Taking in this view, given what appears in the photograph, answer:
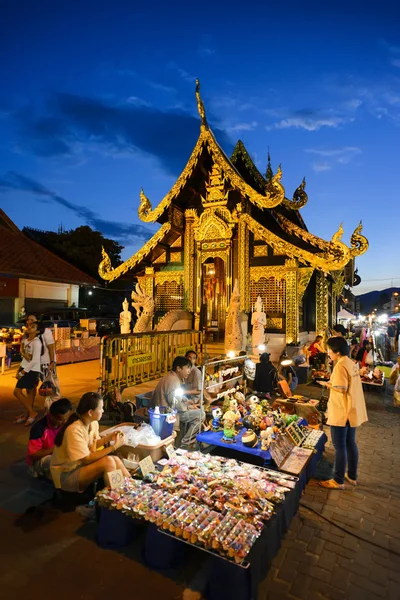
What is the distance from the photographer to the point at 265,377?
6918 mm

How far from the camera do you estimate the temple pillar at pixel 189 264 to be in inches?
535

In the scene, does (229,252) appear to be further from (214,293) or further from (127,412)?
(127,412)

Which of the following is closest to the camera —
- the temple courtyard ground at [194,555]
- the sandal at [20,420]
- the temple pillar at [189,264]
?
the temple courtyard ground at [194,555]

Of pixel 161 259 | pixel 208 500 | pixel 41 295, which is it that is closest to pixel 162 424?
pixel 208 500

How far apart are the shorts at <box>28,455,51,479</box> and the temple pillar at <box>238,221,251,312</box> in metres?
9.46

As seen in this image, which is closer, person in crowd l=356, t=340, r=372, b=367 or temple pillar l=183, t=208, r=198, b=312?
person in crowd l=356, t=340, r=372, b=367

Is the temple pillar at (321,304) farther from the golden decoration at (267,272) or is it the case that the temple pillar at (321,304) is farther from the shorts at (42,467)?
the shorts at (42,467)

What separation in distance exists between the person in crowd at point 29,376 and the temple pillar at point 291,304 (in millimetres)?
8335

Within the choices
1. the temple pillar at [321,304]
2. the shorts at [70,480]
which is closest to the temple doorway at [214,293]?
the temple pillar at [321,304]

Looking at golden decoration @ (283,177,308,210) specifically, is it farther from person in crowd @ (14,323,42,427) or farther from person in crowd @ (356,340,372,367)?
person in crowd @ (14,323,42,427)

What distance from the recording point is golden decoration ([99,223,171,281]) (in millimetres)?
13391

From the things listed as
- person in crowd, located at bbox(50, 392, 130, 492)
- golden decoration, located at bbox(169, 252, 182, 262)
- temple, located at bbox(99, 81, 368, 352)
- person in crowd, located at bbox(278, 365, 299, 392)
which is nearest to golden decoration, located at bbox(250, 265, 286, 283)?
temple, located at bbox(99, 81, 368, 352)

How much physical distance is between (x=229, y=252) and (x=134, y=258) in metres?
3.99

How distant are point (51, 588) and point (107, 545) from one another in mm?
552
